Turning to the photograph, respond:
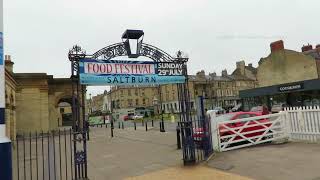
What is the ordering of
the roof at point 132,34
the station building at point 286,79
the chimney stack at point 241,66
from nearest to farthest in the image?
the roof at point 132,34
the station building at point 286,79
the chimney stack at point 241,66

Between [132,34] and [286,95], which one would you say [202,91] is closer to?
[286,95]

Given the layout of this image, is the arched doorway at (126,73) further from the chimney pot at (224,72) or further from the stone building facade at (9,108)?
the chimney pot at (224,72)

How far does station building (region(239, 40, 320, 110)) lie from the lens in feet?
111

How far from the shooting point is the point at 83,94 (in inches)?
379

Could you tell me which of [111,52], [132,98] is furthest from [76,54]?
[132,98]

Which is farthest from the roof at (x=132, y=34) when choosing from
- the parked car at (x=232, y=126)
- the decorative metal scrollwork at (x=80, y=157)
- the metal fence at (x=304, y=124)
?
the metal fence at (x=304, y=124)

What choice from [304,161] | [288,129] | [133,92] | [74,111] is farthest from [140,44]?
[133,92]

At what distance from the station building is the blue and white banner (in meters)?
25.1

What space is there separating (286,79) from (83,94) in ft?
122

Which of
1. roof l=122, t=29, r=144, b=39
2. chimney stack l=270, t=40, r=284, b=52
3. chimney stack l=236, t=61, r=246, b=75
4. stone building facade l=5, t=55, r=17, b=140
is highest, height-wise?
chimney stack l=236, t=61, r=246, b=75

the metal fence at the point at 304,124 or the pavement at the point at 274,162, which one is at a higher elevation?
the metal fence at the point at 304,124

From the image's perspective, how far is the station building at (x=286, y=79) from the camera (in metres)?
33.7

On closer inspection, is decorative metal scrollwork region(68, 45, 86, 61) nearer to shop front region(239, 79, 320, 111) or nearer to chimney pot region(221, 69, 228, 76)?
shop front region(239, 79, 320, 111)

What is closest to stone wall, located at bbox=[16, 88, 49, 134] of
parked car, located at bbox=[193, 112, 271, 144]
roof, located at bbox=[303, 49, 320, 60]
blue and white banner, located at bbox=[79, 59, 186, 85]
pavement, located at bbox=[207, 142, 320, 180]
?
parked car, located at bbox=[193, 112, 271, 144]
